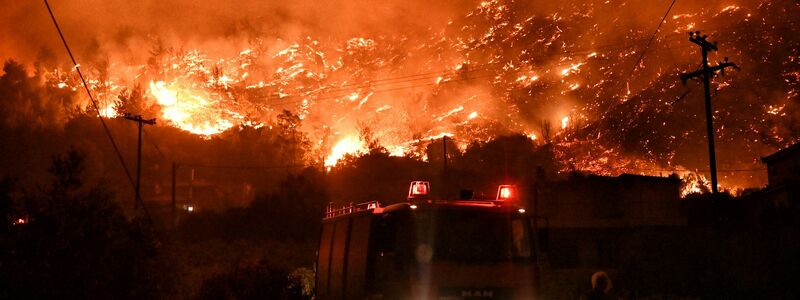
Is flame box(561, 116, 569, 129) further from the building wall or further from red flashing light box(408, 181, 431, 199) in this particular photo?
red flashing light box(408, 181, 431, 199)

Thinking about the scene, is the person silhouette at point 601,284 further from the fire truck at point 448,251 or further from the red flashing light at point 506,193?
the red flashing light at point 506,193

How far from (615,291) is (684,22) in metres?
148

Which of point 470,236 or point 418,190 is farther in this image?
point 418,190

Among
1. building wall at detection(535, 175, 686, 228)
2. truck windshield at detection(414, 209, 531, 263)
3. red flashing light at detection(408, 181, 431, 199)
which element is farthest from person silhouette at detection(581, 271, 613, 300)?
building wall at detection(535, 175, 686, 228)

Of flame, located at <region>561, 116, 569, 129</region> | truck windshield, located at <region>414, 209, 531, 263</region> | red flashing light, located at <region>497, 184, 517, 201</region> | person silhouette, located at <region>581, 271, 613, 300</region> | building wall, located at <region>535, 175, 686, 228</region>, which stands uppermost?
flame, located at <region>561, 116, 569, 129</region>

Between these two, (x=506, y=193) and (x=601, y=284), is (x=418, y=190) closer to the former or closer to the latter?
(x=506, y=193)

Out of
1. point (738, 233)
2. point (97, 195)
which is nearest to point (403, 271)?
point (97, 195)

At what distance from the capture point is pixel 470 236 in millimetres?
10570

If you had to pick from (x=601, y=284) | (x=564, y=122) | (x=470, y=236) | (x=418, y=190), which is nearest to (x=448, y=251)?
(x=470, y=236)

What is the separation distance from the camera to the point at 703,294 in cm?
2234

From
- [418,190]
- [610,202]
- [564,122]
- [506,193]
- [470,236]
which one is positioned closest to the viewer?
[470,236]

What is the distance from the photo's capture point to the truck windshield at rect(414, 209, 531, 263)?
405 inches

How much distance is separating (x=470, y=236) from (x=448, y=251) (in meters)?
0.44

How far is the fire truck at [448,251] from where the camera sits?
33.3 ft
